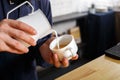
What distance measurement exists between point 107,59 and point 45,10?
1.29 feet

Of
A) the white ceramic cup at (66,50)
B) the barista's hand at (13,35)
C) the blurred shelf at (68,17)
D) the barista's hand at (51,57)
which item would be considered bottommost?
the blurred shelf at (68,17)

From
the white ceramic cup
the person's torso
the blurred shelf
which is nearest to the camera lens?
the white ceramic cup

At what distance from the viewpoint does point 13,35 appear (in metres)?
0.58

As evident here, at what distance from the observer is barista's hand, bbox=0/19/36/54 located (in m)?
0.57

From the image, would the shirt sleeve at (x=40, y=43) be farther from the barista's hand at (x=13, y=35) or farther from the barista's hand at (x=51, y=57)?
the barista's hand at (x=13, y=35)

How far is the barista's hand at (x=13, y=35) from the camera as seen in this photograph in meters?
0.57

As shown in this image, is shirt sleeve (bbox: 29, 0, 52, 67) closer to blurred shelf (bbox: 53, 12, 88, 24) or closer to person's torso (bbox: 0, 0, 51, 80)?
person's torso (bbox: 0, 0, 51, 80)

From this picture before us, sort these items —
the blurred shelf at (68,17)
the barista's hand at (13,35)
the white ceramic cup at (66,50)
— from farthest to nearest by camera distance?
1. the blurred shelf at (68,17)
2. the white ceramic cup at (66,50)
3. the barista's hand at (13,35)

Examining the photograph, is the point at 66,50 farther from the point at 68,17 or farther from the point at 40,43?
the point at 68,17

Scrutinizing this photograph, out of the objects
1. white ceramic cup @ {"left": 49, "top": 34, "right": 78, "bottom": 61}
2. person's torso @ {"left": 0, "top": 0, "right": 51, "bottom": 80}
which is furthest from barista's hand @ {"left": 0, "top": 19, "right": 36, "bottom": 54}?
person's torso @ {"left": 0, "top": 0, "right": 51, "bottom": 80}

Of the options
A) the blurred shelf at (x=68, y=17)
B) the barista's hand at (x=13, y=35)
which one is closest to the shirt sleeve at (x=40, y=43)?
the barista's hand at (x=13, y=35)

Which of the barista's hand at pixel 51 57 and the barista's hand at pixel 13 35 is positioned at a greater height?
the barista's hand at pixel 13 35

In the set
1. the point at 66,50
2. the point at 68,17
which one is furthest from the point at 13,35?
the point at 68,17

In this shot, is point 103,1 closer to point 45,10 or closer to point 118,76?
point 45,10
